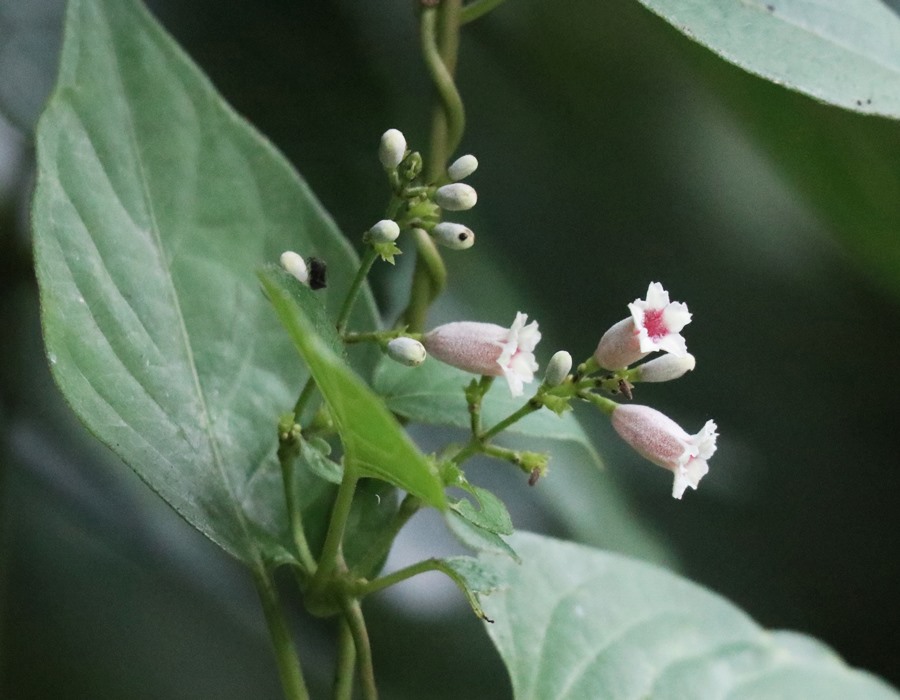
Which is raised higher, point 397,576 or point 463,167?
point 463,167

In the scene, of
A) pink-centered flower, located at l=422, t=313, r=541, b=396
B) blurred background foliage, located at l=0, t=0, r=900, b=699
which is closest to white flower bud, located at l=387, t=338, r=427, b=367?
pink-centered flower, located at l=422, t=313, r=541, b=396

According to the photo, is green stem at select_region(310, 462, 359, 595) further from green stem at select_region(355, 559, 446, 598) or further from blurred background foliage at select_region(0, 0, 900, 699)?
blurred background foliage at select_region(0, 0, 900, 699)

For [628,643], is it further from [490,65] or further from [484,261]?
[490,65]

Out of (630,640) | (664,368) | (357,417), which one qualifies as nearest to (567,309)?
(630,640)

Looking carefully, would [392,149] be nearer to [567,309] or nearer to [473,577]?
[473,577]

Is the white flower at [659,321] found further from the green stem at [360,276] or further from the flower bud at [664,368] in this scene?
the green stem at [360,276]
